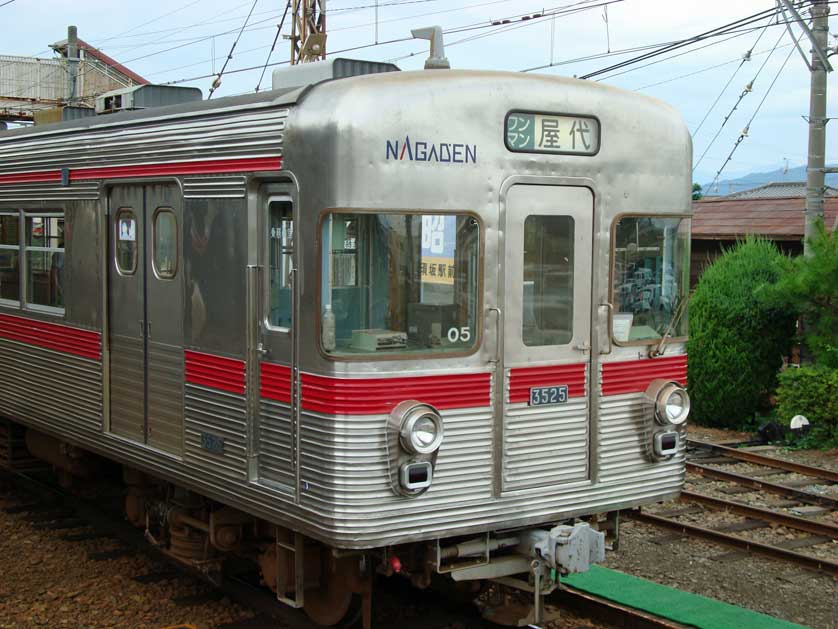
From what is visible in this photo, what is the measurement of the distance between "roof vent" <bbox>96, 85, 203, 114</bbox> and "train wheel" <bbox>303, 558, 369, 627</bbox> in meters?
4.26

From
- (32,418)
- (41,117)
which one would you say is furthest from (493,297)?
(41,117)

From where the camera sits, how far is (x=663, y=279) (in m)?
6.58

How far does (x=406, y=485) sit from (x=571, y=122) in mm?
2246

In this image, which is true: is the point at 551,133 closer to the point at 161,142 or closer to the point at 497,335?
the point at 497,335

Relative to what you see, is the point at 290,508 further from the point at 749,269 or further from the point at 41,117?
the point at 749,269

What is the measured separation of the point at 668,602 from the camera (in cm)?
711

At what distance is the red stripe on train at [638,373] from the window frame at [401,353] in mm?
934

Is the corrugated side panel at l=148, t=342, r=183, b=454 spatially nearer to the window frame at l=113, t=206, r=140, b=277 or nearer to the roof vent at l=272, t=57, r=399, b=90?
the window frame at l=113, t=206, r=140, b=277

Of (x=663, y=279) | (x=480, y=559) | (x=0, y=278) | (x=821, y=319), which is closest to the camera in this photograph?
(x=480, y=559)

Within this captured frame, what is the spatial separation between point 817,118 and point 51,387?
1081 centimetres

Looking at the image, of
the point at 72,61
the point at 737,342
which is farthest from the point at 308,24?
the point at 737,342

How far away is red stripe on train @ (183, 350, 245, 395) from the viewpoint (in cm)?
621

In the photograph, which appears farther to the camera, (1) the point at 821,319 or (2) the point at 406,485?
(1) the point at 821,319

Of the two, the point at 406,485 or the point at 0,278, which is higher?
the point at 0,278
